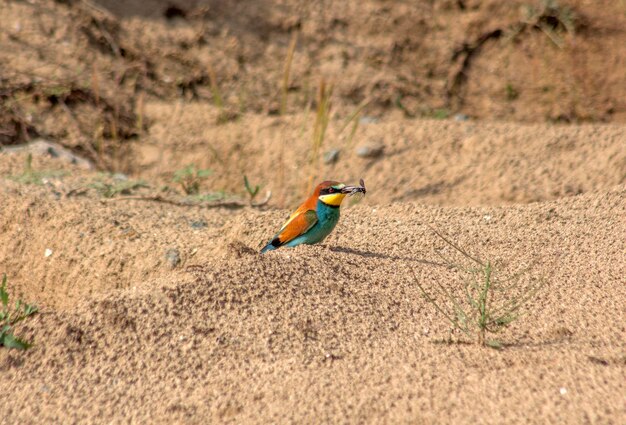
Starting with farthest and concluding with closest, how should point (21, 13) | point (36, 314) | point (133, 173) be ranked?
point (21, 13)
point (133, 173)
point (36, 314)

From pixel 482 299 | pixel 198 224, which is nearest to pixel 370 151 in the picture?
pixel 198 224

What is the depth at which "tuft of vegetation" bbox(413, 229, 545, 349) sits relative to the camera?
287cm

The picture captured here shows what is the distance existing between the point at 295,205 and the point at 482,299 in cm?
258

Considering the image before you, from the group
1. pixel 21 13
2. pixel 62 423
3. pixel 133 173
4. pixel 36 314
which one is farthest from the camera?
pixel 21 13

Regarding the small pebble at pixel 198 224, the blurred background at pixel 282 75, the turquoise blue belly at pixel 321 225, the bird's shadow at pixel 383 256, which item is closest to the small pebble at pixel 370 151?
the blurred background at pixel 282 75

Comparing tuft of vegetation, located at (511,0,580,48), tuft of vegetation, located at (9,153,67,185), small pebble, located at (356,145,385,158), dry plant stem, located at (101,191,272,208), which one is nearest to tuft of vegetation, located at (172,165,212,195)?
dry plant stem, located at (101,191,272,208)

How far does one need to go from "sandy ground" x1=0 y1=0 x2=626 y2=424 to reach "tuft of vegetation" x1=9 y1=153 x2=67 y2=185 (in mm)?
21

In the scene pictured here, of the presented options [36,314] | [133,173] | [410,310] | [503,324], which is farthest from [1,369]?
[133,173]

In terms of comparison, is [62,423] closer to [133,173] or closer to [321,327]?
[321,327]

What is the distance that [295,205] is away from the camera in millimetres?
5332

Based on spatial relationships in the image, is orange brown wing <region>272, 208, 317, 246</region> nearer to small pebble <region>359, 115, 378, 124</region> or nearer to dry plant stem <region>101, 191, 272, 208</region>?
dry plant stem <region>101, 191, 272, 208</region>

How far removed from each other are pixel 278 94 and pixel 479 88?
Answer: 158 cm

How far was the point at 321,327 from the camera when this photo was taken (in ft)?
9.70

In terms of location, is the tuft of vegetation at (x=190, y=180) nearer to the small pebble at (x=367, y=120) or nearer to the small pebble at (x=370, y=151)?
the small pebble at (x=370, y=151)
